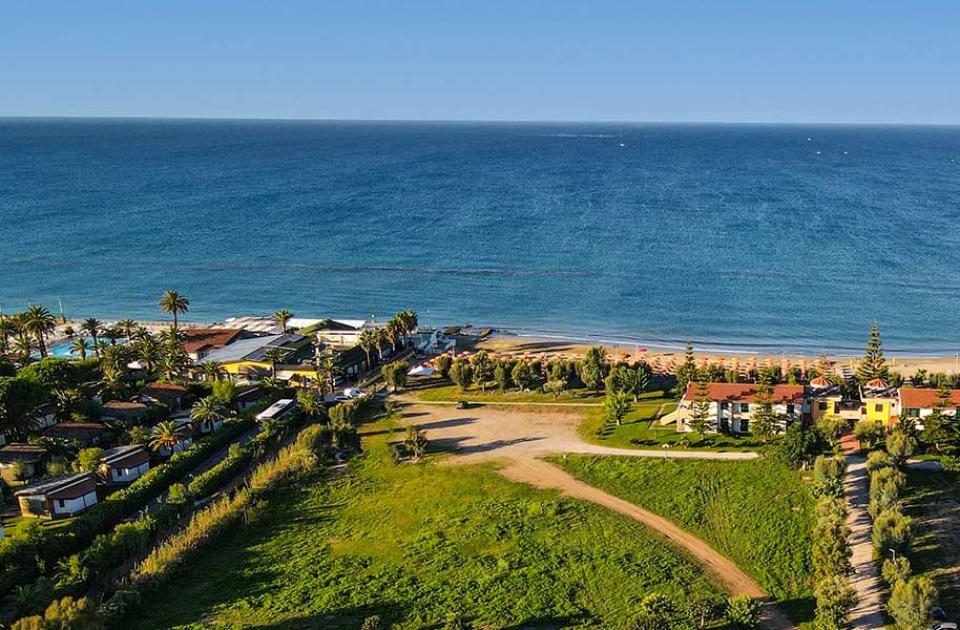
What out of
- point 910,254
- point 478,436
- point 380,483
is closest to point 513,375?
point 478,436

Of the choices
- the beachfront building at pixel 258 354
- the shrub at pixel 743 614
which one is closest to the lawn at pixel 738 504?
the shrub at pixel 743 614

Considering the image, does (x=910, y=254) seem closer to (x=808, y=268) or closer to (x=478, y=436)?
(x=808, y=268)

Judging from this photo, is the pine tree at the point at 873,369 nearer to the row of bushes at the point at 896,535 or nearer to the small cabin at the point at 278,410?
the row of bushes at the point at 896,535

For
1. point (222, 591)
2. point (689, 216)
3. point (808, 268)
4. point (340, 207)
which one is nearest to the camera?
point (222, 591)

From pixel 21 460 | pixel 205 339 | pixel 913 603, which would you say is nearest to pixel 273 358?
pixel 205 339

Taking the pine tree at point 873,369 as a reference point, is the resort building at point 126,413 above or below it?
below

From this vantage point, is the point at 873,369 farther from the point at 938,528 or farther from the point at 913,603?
the point at 913,603

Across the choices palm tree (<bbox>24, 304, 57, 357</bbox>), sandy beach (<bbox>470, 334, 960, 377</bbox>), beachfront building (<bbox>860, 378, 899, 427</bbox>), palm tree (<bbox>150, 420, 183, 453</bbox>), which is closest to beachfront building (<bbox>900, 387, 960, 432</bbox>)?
beachfront building (<bbox>860, 378, 899, 427</bbox>)
